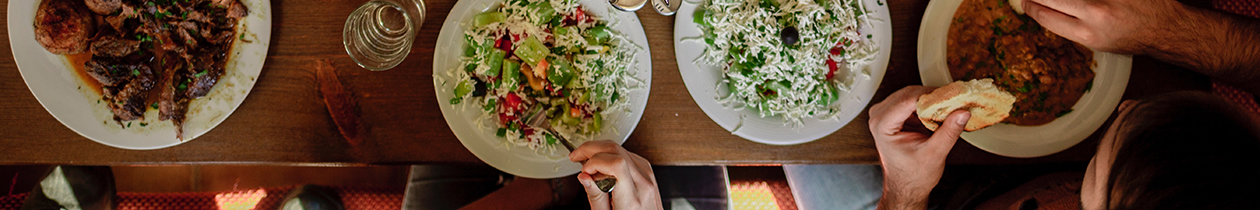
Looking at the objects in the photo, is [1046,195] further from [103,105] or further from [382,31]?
[103,105]

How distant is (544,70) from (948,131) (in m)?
1.26

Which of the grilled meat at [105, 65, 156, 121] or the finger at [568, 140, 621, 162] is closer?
the finger at [568, 140, 621, 162]

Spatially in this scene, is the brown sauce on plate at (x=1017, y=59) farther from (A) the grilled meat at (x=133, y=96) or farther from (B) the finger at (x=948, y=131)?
(A) the grilled meat at (x=133, y=96)

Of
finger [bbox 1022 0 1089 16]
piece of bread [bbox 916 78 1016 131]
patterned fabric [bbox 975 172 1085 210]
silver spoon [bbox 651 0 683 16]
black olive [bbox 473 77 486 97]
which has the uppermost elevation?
finger [bbox 1022 0 1089 16]

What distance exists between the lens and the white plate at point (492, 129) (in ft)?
5.70

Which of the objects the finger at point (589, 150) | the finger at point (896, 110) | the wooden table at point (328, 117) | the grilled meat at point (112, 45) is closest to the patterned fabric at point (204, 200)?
the wooden table at point (328, 117)

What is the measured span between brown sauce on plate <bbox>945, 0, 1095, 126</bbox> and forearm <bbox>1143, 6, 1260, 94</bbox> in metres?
0.25

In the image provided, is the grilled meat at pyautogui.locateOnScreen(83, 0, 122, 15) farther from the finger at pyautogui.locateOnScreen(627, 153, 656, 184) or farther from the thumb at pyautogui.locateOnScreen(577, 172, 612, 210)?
the finger at pyautogui.locateOnScreen(627, 153, 656, 184)

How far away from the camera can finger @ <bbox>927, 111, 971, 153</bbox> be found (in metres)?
1.60

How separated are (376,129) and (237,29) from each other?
1.81ft

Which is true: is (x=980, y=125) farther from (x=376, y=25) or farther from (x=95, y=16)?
(x=95, y=16)

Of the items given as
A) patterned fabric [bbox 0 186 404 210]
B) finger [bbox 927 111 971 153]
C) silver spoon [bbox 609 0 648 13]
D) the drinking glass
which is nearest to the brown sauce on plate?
finger [bbox 927 111 971 153]

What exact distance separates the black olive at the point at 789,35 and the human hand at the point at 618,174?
605 millimetres

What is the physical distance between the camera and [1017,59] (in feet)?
5.95
